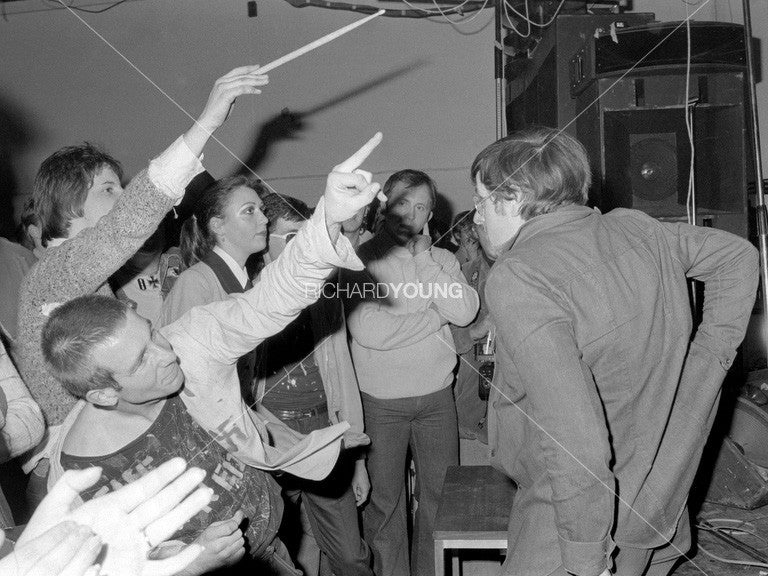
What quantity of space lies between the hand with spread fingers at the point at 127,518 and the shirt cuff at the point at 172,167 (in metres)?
0.86

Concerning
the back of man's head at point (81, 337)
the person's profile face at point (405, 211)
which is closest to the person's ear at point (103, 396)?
the back of man's head at point (81, 337)

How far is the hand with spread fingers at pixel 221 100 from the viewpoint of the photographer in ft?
4.52

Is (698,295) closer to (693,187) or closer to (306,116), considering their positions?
(693,187)

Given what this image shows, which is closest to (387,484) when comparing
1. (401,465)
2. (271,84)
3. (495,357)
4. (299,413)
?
(401,465)

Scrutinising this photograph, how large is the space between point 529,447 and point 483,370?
1.29m

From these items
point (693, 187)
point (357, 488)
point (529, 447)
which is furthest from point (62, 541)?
point (693, 187)

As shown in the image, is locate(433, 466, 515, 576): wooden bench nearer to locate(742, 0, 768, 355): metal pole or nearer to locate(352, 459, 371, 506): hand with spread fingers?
locate(352, 459, 371, 506): hand with spread fingers

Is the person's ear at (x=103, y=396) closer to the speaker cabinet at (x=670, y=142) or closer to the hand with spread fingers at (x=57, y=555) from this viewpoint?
the hand with spread fingers at (x=57, y=555)

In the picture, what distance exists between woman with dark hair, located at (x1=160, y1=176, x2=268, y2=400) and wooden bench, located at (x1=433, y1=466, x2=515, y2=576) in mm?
654

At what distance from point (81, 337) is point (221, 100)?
578mm

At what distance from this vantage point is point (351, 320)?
2.30m

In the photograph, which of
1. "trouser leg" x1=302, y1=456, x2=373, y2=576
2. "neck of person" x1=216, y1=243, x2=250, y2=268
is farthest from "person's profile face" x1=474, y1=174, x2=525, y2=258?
"trouser leg" x1=302, y1=456, x2=373, y2=576

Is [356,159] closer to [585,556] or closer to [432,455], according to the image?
[585,556]

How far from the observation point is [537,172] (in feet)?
4.07
